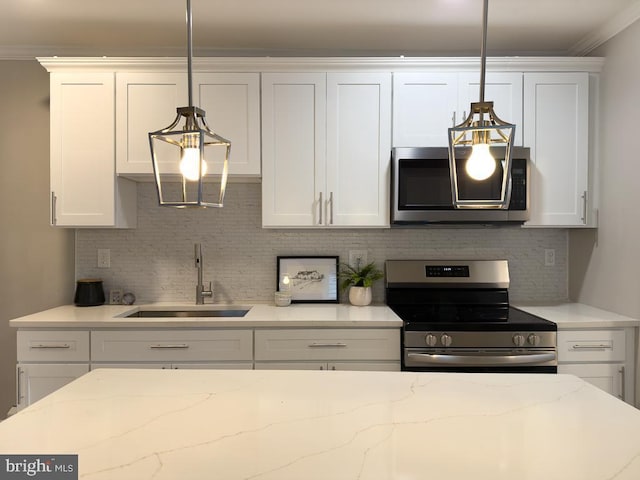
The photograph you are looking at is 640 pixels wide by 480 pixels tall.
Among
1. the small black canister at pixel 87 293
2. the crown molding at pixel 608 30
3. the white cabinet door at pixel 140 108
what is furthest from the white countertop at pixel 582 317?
the small black canister at pixel 87 293

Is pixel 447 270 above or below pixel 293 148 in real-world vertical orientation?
below

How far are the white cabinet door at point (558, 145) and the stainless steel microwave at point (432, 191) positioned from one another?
5.5 inches

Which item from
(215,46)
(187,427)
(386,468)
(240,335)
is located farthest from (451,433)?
(215,46)

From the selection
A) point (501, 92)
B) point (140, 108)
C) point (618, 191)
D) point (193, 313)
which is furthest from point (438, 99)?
point (193, 313)

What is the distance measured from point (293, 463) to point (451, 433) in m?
0.37

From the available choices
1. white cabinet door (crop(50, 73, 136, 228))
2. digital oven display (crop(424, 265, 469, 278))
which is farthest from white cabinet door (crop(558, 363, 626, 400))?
white cabinet door (crop(50, 73, 136, 228))

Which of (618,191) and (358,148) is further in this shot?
(358,148)

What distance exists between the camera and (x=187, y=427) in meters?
1.05

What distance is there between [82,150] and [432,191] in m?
2.13

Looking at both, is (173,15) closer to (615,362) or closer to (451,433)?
(451,433)

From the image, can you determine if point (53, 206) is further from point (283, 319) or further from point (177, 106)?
point (283, 319)

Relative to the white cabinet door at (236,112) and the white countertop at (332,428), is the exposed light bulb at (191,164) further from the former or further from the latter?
the white cabinet door at (236,112)

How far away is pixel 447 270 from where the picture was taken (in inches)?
120

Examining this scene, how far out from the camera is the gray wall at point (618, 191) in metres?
2.51
